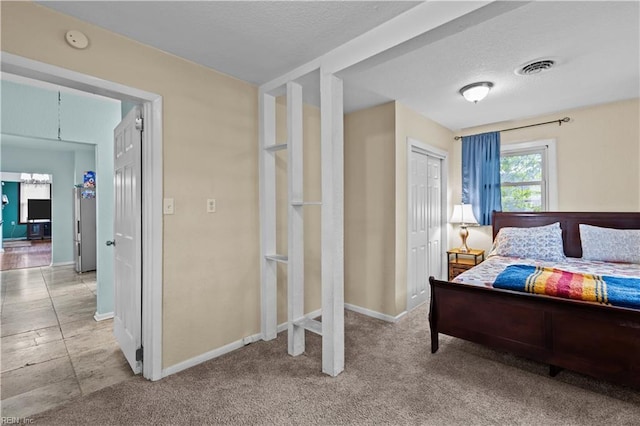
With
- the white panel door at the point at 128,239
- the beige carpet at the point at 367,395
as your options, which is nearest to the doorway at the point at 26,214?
the white panel door at the point at 128,239

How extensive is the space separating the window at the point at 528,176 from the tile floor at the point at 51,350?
468 centimetres

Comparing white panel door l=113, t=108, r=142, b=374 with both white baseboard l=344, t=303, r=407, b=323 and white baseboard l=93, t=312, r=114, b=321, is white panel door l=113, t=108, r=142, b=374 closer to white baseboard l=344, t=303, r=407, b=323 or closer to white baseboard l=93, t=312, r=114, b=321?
white baseboard l=93, t=312, r=114, b=321

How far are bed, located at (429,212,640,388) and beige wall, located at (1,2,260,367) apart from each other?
1.71m

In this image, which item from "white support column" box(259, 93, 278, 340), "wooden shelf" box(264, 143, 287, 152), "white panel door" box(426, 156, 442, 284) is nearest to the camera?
"wooden shelf" box(264, 143, 287, 152)

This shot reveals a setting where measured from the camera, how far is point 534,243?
11.4ft

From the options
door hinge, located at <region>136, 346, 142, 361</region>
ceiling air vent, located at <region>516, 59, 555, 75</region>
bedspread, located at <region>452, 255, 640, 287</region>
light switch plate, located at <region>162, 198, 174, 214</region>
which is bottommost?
door hinge, located at <region>136, 346, 142, 361</region>

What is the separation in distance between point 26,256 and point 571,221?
33.9ft

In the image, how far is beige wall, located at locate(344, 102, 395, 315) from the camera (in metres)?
3.40

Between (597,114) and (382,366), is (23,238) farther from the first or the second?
(597,114)

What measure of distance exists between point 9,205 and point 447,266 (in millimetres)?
12106

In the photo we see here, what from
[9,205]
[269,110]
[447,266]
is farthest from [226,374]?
[9,205]

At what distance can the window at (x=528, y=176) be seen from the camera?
3.88 metres

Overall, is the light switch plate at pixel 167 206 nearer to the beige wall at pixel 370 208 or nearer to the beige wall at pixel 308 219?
the beige wall at pixel 308 219

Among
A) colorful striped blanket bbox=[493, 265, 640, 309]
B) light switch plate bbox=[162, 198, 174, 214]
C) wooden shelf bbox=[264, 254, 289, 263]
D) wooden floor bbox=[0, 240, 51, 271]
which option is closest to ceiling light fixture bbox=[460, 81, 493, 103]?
colorful striped blanket bbox=[493, 265, 640, 309]
